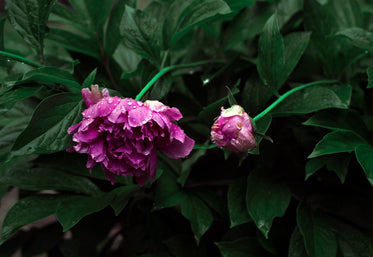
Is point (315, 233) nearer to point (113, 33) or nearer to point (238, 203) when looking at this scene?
point (238, 203)

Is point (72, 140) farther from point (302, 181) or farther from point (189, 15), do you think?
point (302, 181)

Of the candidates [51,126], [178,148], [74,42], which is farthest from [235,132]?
[74,42]

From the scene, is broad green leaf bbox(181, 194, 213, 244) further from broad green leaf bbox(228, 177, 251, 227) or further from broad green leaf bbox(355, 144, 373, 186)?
broad green leaf bbox(355, 144, 373, 186)

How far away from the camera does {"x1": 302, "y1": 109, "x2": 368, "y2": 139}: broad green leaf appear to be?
434 mm

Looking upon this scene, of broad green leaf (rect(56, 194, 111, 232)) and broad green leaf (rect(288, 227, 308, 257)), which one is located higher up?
broad green leaf (rect(56, 194, 111, 232))

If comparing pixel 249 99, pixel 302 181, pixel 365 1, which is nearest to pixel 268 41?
pixel 249 99

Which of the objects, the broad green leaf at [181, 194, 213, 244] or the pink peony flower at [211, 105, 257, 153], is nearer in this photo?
the pink peony flower at [211, 105, 257, 153]

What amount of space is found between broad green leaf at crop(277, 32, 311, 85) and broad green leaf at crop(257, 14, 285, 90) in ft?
0.05

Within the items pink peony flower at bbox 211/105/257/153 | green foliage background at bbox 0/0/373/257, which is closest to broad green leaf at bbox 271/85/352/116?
green foliage background at bbox 0/0/373/257

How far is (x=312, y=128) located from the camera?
0.52 metres

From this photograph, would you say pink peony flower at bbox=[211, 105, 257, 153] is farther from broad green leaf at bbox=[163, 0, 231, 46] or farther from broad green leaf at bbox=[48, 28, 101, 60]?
broad green leaf at bbox=[48, 28, 101, 60]

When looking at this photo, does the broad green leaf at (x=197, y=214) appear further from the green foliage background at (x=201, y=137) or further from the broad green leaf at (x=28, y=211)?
the broad green leaf at (x=28, y=211)

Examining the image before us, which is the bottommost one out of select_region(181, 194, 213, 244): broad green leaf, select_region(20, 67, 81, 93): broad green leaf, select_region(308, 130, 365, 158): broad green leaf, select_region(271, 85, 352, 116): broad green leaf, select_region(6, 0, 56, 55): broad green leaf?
select_region(181, 194, 213, 244): broad green leaf

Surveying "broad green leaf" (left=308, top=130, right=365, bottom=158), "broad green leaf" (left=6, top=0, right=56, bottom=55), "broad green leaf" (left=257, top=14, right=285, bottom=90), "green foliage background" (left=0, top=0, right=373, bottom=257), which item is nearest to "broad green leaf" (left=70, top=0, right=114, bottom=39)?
"green foliage background" (left=0, top=0, right=373, bottom=257)
